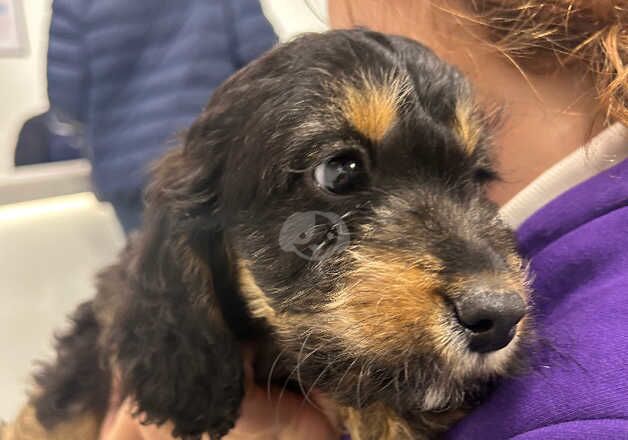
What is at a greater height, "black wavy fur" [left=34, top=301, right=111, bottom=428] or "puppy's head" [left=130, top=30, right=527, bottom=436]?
"puppy's head" [left=130, top=30, right=527, bottom=436]

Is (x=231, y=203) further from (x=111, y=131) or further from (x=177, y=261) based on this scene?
(x=111, y=131)

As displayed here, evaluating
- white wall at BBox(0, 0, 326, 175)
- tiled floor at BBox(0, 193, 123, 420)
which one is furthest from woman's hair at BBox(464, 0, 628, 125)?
tiled floor at BBox(0, 193, 123, 420)

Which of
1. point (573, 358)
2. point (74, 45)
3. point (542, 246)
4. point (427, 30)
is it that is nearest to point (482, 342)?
point (573, 358)

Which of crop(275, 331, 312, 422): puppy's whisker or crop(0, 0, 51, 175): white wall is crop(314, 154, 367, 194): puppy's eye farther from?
crop(0, 0, 51, 175): white wall

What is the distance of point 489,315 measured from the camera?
2.96 ft

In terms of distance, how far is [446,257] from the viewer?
0.99 m

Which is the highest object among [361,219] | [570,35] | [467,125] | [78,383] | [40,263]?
[570,35]

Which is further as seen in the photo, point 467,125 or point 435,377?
point 467,125

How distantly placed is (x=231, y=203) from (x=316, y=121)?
10.3 inches

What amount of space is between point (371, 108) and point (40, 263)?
2252 mm

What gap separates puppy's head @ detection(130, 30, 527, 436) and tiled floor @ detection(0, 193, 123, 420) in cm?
126

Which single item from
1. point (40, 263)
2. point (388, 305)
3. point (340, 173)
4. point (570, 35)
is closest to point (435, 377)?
point (388, 305)

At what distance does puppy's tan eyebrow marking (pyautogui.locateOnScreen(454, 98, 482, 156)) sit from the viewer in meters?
1.20
